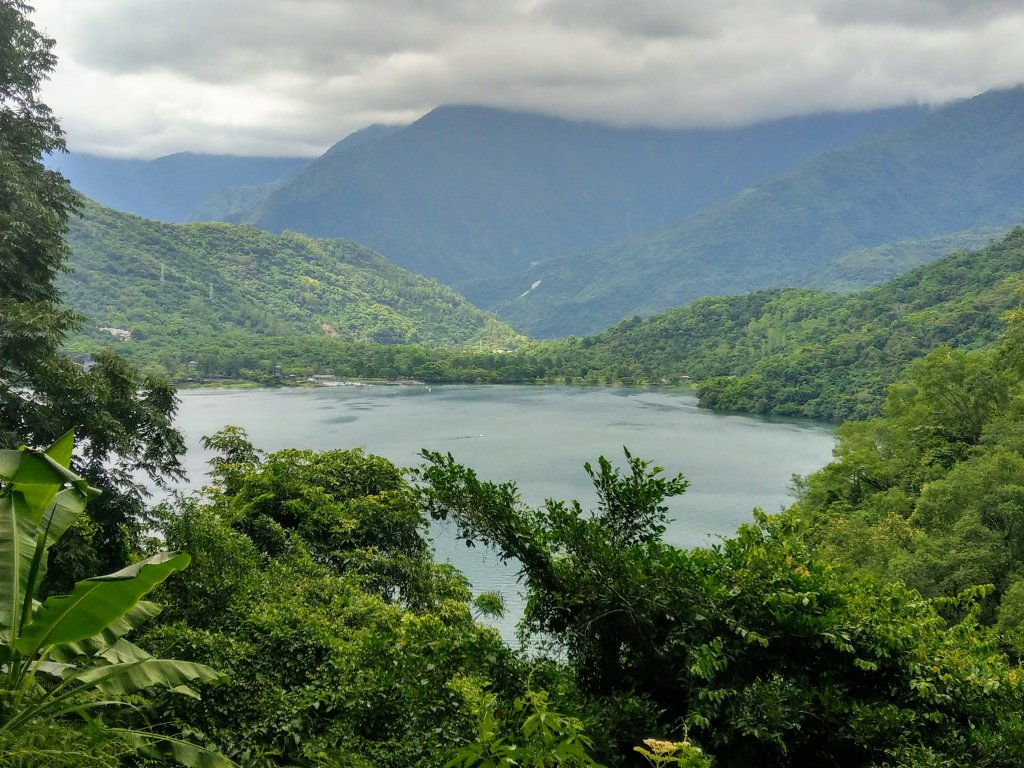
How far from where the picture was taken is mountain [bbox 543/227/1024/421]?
6531 centimetres

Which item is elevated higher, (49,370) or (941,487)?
(49,370)

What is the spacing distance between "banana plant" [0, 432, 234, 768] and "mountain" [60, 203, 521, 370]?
269ft

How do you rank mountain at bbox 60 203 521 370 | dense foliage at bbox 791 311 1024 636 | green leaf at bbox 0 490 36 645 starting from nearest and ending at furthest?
green leaf at bbox 0 490 36 645 < dense foliage at bbox 791 311 1024 636 < mountain at bbox 60 203 521 370

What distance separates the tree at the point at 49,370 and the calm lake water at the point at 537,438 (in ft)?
34.8

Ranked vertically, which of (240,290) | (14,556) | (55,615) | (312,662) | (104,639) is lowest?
(312,662)

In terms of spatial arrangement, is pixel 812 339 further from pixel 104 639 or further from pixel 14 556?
pixel 14 556

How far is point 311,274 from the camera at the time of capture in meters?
140

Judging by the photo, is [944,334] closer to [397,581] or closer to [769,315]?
[769,315]

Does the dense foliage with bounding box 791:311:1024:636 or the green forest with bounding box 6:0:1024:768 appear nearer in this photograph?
the green forest with bounding box 6:0:1024:768

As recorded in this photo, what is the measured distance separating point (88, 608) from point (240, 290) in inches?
4874

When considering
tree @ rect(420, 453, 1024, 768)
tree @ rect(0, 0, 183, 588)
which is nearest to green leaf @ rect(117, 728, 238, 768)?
tree @ rect(420, 453, 1024, 768)

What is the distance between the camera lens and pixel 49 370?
31.0ft

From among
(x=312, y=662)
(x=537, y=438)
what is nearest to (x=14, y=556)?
(x=312, y=662)

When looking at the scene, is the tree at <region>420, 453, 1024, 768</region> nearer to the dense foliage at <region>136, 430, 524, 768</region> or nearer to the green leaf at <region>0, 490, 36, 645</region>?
the dense foliage at <region>136, 430, 524, 768</region>
